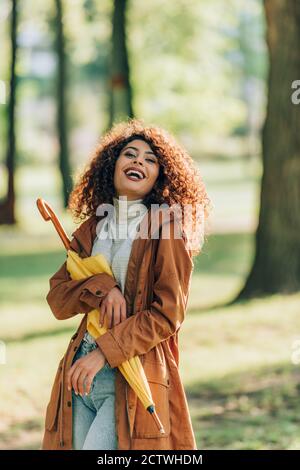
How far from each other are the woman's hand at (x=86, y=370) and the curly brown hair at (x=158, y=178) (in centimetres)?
57

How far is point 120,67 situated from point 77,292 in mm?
15458

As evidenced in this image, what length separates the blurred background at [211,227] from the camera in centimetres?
765

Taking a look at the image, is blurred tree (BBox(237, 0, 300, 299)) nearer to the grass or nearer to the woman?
the grass

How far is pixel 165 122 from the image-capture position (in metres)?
37.2

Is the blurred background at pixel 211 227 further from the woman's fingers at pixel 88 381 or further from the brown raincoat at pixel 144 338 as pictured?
the woman's fingers at pixel 88 381

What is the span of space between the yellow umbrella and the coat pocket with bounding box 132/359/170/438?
0.11ft

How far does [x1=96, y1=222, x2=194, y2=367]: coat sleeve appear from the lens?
351cm

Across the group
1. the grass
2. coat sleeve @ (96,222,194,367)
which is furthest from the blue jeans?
the grass

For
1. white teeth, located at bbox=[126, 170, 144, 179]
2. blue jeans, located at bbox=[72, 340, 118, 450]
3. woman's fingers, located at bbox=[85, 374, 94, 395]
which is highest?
white teeth, located at bbox=[126, 170, 144, 179]

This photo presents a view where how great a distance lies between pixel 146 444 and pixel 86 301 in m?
0.57

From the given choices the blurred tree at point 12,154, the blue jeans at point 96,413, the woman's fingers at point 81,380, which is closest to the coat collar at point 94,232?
the blue jeans at point 96,413

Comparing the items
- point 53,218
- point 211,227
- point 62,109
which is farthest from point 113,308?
point 62,109
